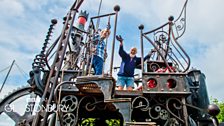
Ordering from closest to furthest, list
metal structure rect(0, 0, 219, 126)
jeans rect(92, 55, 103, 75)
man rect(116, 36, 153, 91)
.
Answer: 1. metal structure rect(0, 0, 219, 126)
2. jeans rect(92, 55, 103, 75)
3. man rect(116, 36, 153, 91)

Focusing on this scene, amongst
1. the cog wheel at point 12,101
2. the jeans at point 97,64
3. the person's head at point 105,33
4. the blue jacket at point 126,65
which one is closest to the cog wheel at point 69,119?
the jeans at point 97,64

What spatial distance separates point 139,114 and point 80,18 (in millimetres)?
9006

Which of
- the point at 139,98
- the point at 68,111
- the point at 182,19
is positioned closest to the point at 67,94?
the point at 68,111

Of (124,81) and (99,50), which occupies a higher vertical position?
(99,50)

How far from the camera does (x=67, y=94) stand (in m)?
5.36

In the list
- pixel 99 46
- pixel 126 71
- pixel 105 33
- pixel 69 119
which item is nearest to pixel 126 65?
pixel 126 71

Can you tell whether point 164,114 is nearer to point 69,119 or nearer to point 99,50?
point 69,119

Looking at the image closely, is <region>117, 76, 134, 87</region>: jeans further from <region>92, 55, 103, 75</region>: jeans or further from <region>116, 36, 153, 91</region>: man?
<region>92, 55, 103, 75</region>: jeans

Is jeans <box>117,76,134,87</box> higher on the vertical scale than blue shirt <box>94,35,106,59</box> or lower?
lower

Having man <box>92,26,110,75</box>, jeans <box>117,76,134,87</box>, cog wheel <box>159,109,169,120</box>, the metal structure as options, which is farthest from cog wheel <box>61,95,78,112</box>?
cog wheel <box>159,109,169,120</box>

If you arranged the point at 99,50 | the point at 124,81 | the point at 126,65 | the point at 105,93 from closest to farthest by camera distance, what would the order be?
the point at 105,93 < the point at 99,50 < the point at 124,81 < the point at 126,65

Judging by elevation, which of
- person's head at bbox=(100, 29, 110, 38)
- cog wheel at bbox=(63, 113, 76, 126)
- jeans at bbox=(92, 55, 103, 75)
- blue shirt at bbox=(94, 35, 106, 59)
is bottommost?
cog wheel at bbox=(63, 113, 76, 126)

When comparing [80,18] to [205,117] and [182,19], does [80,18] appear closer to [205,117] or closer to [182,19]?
[182,19]

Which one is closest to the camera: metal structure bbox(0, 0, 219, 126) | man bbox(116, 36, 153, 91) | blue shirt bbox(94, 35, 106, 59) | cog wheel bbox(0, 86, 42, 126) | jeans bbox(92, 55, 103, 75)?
metal structure bbox(0, 0, 219, 126)
